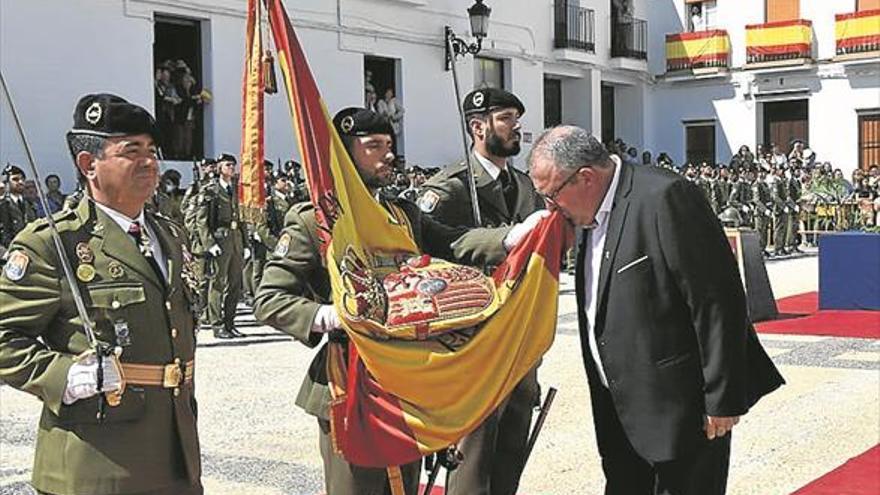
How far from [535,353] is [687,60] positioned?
29.9 meters

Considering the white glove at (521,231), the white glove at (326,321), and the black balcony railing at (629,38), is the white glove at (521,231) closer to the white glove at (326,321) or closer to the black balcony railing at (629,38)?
the white glove at (326,321)

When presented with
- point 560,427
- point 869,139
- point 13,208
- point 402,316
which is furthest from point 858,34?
point 402,316

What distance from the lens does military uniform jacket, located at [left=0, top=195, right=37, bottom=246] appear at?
42.0 feet

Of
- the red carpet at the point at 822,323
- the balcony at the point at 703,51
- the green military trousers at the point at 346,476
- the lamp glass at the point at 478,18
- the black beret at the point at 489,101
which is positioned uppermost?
the balcony at the point at 703,51

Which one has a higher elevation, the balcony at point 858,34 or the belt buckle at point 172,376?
the balcony at point 858,34

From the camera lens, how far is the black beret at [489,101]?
481 cm

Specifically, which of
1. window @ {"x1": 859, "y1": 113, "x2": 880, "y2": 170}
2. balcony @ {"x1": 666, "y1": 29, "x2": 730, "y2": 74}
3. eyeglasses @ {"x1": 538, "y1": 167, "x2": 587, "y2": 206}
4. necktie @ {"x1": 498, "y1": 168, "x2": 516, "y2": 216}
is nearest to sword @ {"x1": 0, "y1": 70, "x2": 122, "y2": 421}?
eyeglasses @ {"x1": 538, "y1": 167, "x2": 587, "y2": 206}

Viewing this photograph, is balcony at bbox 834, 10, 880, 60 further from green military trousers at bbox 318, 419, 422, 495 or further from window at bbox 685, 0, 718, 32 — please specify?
green military trousers at bbox 318, 419, 422, 495

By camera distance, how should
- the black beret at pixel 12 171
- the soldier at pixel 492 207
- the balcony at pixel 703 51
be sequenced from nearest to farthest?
the soldier at pixel 492 207 < the black beret at pixel 12 171 < the balcony at pixel 703 51

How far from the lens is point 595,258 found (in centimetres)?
370

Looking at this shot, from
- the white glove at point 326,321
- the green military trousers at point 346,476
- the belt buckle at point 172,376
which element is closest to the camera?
the belt buckle at point 172,376

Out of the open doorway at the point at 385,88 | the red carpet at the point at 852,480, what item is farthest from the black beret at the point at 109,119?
the open doorway at the point at 385,88

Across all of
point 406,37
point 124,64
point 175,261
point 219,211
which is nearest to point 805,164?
point 406,37

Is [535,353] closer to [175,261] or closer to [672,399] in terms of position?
[672,399]
